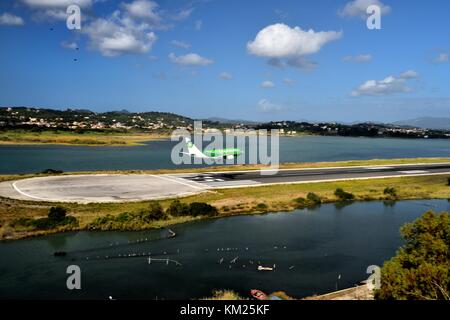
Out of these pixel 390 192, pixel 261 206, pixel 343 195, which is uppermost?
pixel 390 192

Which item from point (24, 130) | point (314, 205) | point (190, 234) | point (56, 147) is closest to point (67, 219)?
point (190, 234)

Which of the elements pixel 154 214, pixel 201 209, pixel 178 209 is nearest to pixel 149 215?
pixel 154 214

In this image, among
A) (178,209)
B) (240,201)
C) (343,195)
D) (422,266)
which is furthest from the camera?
(343,195)

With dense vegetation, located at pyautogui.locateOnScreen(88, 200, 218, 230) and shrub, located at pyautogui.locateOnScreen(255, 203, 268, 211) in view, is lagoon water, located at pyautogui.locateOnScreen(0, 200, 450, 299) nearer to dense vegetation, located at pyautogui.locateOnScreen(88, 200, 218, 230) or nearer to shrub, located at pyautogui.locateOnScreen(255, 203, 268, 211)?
dense vegetation, located at pyautogui.locateOnScreen(88, 200, 218, 230)

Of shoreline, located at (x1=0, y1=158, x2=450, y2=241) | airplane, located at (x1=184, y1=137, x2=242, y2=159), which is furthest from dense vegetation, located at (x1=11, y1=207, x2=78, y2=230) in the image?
airplane, located at (x1=184, y1=137, x2=242, y2=159)

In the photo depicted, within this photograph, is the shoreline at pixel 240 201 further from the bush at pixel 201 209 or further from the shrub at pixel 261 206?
the bush at pixel 201 209

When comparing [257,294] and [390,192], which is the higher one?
[390,192]

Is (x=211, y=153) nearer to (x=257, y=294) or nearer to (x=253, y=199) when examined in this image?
(x=253, y=199)
